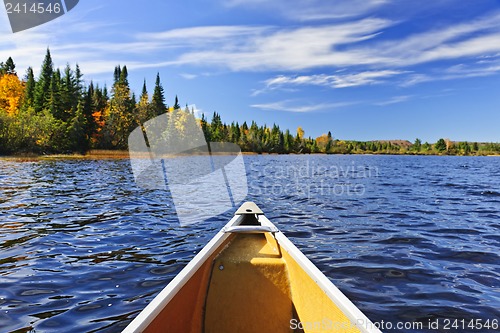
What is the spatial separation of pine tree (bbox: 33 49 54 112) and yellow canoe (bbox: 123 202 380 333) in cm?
7142

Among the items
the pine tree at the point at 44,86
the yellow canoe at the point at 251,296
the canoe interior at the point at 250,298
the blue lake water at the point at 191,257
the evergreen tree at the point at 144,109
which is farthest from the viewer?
the evergreen tree at the point at 144,109

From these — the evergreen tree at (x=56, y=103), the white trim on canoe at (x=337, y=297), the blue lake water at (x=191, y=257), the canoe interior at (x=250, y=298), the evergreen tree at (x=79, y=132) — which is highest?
the evergreen tree at (x=56, y=103)

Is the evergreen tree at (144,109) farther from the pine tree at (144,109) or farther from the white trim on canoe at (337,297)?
the white trim on canoe at (337,297)

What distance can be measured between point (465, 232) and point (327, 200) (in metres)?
6.74

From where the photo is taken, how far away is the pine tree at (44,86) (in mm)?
64438

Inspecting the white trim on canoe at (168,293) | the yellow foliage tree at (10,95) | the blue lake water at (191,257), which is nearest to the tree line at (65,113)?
the yellow foliage tree at (10,95)

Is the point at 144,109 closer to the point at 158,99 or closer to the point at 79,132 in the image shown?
the point at 158,99

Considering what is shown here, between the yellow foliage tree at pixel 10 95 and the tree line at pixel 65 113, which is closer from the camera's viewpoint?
the tree line at pixel 65 113

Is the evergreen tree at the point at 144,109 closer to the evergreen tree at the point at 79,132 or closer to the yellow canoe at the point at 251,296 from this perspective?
the evergreen tree at the point at 79,132

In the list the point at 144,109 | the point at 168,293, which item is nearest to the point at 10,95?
the point at 144,109

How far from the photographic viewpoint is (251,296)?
3.88m

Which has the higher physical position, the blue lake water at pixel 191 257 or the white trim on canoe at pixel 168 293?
the white trim on canoe at pixel 168 293

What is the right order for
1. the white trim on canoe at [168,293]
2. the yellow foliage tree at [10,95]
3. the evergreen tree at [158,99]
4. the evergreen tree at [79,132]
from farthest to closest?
the evergreen tree at [158,99]
the yellow foliage tree at [10,95]
the evergreen tree at [79,132]
the white trim on canoe at [168,293]

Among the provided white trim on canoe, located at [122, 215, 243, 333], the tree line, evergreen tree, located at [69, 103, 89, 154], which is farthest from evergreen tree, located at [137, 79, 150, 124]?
white trim on canoe, located at [122, 215, 243, 333]
